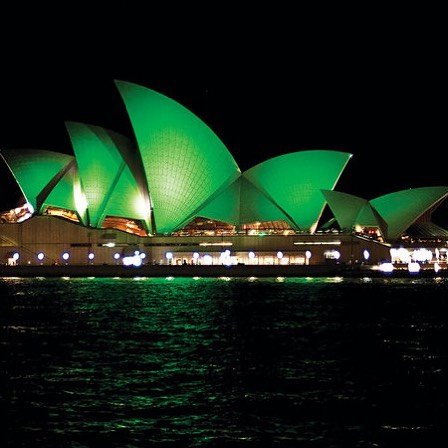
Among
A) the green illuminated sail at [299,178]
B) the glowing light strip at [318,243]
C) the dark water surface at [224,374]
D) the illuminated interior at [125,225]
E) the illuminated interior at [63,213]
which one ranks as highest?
the green illuminated sail at [299,178]

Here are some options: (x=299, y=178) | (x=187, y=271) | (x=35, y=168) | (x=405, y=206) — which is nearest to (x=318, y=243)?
(x=299, y=178)

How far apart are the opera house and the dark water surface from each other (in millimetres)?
24365

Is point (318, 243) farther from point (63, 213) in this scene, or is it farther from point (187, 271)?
point (63, 213)

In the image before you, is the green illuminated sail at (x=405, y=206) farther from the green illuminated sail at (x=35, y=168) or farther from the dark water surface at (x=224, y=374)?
the dark water surface at (x=224, y=374)

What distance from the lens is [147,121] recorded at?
51.2 m

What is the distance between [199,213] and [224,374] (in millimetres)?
41092

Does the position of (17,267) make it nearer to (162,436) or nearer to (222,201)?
(222,201)

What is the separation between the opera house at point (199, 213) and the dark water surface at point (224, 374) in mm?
24365

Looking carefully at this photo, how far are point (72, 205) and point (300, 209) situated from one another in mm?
16305

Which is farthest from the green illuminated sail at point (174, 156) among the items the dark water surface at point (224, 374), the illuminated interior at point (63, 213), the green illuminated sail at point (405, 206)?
the dark water surface at point (224, 374)

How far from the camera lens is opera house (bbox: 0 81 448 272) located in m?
56.3

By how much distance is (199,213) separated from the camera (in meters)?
58.0

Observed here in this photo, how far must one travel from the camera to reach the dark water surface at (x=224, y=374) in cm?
1259

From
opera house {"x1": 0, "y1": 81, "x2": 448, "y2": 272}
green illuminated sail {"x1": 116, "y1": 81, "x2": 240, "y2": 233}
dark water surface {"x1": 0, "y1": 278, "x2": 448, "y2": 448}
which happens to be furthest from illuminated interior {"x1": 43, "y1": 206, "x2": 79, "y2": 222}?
dark water surface {"x1": 0, "y1": 278, "x2": 448, "y2": 448}
